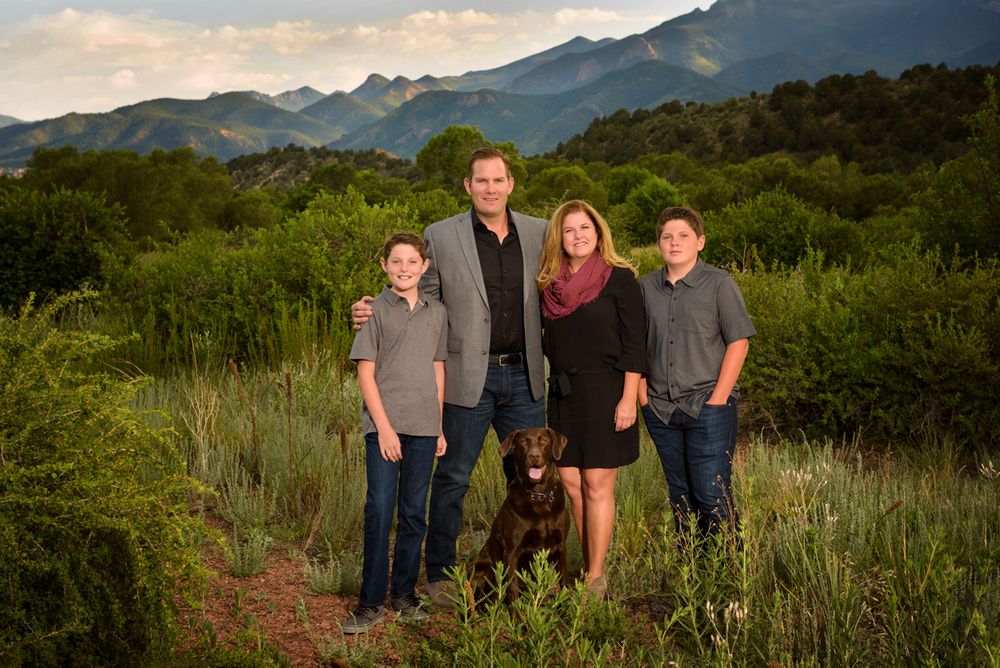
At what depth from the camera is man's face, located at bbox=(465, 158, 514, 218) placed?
160 inches

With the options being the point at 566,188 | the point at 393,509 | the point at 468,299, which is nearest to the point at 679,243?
the point at 468,299

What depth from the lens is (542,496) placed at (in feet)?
12.0

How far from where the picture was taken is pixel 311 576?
432 cm

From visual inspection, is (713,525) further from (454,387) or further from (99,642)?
(99,642)

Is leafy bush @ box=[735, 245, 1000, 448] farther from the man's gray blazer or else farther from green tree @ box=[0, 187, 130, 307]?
green tree @ box=[0, 187, 130, 307]

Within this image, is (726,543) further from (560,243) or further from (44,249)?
(44,249)

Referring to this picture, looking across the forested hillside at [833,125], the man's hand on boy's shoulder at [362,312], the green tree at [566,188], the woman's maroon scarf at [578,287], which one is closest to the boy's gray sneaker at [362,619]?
the man's hand on boy's shoulder at [362,312]

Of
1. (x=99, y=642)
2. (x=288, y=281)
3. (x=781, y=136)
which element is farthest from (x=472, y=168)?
(x=781, y=136)

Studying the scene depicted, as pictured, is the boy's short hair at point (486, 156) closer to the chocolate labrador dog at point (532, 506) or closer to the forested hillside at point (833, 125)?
the chocolate labrador dog at point (532, 506)

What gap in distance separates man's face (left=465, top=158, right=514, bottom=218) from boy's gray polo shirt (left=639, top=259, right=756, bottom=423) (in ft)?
3.39

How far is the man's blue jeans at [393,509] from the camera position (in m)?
3.81

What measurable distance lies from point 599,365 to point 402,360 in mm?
1019

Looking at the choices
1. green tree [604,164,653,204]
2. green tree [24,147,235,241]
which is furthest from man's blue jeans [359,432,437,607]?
green tree [604,164,653,204]

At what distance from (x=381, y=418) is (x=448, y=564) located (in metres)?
1.05
